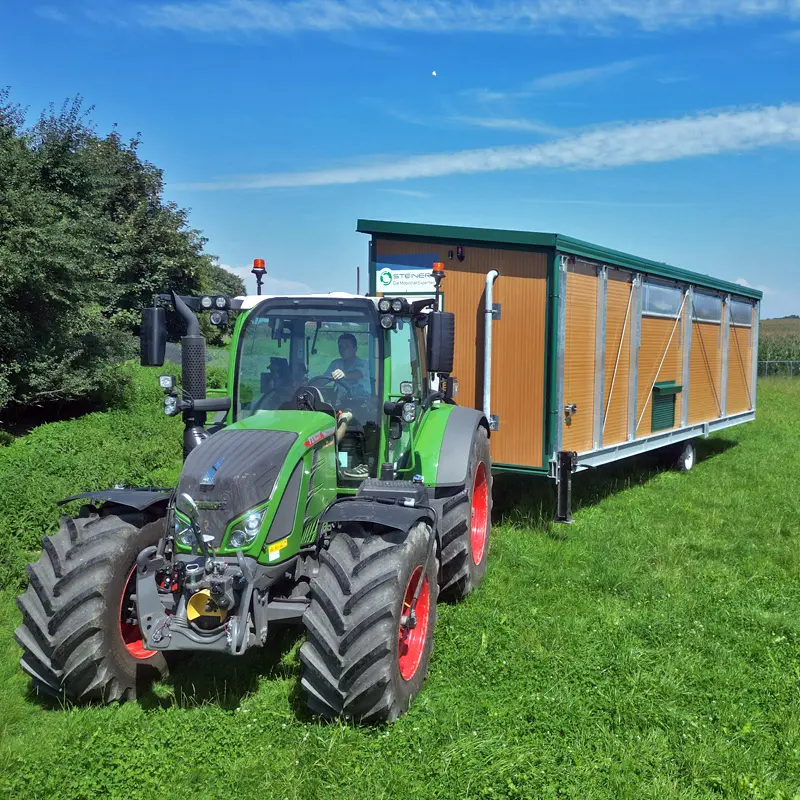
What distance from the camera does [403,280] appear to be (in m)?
8.42

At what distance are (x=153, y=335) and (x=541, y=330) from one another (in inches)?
164

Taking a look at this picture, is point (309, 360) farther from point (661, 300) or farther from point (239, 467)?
point (661, 300)

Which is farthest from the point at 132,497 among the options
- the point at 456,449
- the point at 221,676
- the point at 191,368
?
the point at 456,449

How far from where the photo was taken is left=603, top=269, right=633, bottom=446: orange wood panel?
8.97 metres

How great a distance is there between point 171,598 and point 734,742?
9.94 feet

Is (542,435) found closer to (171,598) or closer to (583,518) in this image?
(583,518)

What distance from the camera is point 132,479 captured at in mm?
8734

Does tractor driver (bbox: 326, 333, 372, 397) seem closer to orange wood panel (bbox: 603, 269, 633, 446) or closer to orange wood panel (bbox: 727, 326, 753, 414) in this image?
orange wood panel (bbox: 603, 269, 633, 446)

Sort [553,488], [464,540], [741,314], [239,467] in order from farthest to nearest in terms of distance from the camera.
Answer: [741,314], [553,488], [464,540], [239,467]

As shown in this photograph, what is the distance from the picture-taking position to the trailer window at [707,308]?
11.8 meters

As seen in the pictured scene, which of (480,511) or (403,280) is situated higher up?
(403,280)

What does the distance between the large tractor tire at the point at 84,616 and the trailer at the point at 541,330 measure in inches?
174

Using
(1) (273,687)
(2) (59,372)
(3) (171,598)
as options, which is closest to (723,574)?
(1) (273,687)

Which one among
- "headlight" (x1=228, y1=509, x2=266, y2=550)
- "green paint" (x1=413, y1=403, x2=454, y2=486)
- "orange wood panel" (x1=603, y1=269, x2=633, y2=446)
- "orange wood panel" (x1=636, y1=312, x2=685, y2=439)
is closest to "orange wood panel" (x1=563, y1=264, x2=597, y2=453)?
"orange wood panel" (x1=603, y1=269, x2=633, y2=446)
